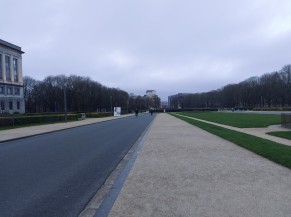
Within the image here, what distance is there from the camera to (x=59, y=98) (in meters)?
105

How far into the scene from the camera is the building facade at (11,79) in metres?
89.8

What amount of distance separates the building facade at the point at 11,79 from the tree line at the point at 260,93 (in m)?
80.6

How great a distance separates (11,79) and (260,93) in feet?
275

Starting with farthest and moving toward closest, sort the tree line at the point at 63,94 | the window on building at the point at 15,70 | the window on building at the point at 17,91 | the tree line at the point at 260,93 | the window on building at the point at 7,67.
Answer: the tree line at the point at 260,93 < the tree line at the point at 63,94 < the window on building at the point at 15,70 < the window on building at the point at 17,91 < the window on building at the point at 7,67

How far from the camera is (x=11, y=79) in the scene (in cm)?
9562

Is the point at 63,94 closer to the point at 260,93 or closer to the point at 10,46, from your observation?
the point at 10,46

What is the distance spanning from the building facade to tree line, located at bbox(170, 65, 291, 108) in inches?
3175

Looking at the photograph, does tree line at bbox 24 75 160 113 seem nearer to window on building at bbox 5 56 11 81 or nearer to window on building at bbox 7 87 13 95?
window on building at bbox 7 87 13 95

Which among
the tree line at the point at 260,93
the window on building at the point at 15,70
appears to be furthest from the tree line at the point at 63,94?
the tree line at the point at 260,93

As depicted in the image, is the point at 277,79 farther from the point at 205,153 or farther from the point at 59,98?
the point at 205,153

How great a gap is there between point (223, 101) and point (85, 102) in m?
67.3

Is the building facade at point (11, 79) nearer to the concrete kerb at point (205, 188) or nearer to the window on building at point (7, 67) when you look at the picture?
the window on building at point (7, 67)

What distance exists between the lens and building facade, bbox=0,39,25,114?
89.8 meters

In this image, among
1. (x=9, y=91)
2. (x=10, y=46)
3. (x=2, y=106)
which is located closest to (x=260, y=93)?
(x=9, y=91)
